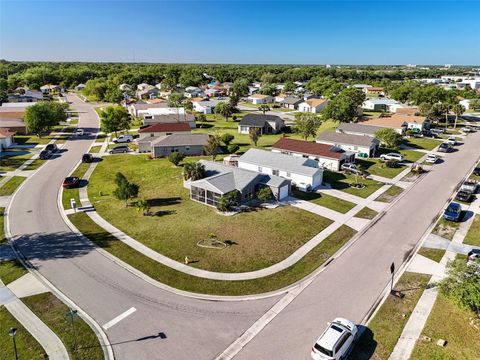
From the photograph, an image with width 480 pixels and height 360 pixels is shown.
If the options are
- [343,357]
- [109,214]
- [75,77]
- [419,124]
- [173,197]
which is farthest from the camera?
[75,77]

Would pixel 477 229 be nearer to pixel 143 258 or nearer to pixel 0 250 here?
pixel 143 258

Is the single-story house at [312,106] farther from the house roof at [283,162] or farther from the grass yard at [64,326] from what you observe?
the grass yard at [64,326]

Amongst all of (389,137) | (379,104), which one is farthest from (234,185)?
(379,104)

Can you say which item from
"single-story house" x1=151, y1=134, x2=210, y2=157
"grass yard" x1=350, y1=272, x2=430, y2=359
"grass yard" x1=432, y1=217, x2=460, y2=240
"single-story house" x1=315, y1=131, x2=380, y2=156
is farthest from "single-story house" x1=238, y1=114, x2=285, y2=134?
"grass yard" x1=350, y1=272, x2=430, y2=359

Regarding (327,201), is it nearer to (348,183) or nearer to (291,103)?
(348,183)

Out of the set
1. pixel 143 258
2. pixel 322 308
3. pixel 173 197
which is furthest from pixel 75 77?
pixel 322 308

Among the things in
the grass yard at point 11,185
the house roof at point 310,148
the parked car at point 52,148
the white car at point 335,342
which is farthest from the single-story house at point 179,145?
the white car at point 335,342

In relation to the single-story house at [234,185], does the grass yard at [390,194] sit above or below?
below
